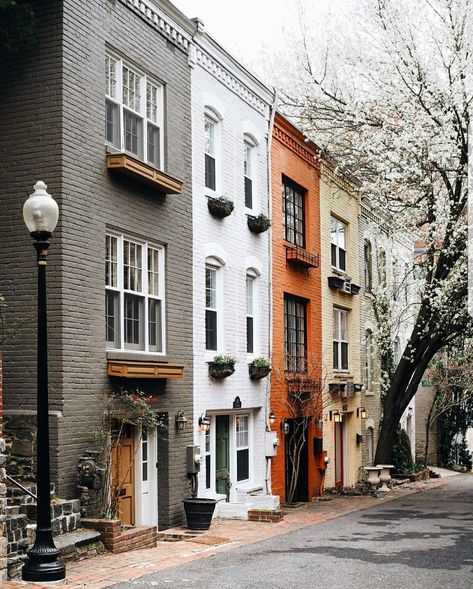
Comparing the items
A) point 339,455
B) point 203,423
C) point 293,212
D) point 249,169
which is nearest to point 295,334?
point 293,212

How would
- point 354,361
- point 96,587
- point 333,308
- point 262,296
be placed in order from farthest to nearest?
1. point 354,361
2. point 333,308
3. point 262,296
4. point 96,587

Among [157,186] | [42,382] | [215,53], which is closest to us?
[42,382]

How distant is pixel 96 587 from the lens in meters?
10.5

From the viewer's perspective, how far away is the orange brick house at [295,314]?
2147cm

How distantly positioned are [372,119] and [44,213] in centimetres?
1419

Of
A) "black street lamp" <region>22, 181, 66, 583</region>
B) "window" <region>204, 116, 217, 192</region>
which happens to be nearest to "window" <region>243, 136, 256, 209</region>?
"window" <region>204, 116, 217, 192</region>

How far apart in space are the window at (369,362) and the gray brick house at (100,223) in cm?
1367

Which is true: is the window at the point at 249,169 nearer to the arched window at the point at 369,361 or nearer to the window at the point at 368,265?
the window at the point at 368,265

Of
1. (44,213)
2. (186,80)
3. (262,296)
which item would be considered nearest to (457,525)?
(262,296)

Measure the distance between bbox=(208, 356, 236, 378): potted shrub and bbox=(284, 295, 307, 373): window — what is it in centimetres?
421

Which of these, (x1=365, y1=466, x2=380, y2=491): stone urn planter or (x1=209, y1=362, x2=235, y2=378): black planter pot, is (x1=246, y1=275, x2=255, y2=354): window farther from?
(x1=365, y1=466, x2=380, y2=491): stone urn planter

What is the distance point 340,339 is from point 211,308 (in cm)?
932

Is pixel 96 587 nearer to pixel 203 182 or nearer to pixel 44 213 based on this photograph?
pixel 44 213

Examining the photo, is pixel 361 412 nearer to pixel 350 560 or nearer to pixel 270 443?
pixel 270 443
